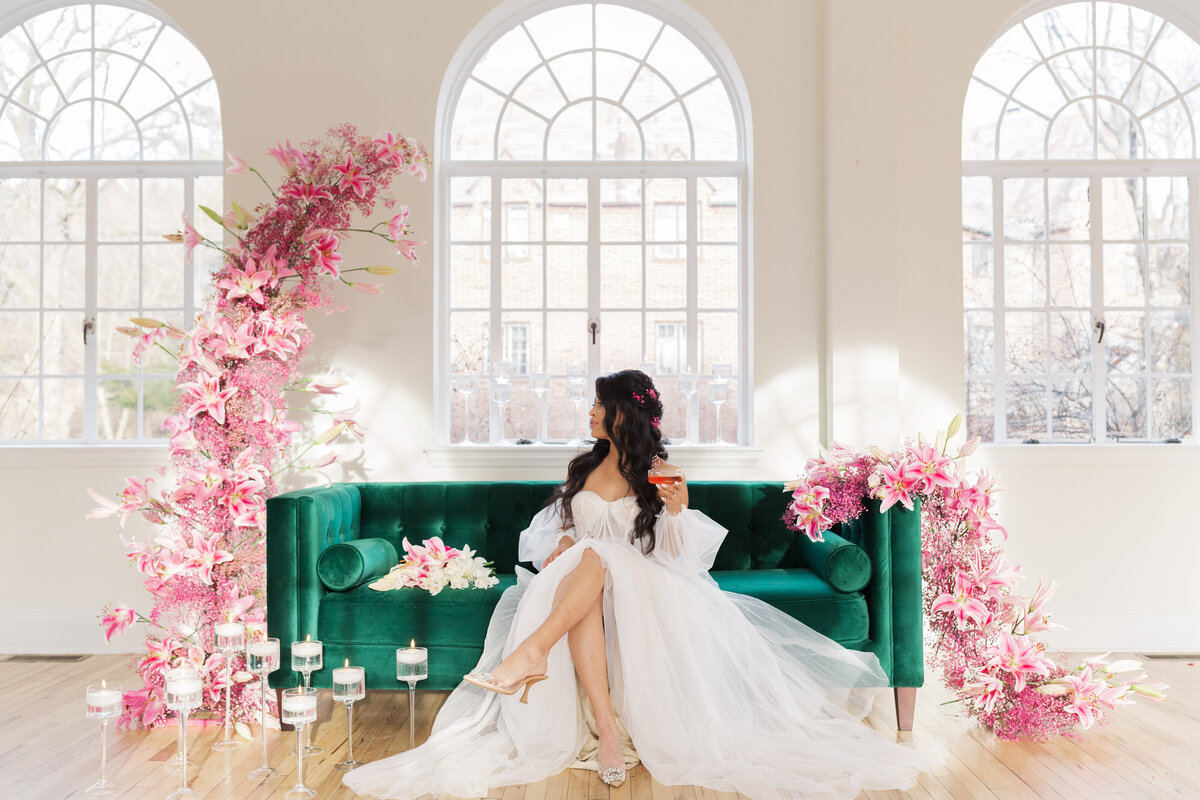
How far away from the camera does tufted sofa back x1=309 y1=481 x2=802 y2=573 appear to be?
380cm

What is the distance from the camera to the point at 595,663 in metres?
2.84

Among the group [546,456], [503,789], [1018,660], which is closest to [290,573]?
[503,789]

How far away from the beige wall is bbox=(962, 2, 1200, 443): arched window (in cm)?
28

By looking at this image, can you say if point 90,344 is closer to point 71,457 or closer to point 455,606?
point 71,457

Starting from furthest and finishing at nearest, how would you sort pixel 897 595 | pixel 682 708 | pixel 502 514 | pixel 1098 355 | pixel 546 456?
1. pixel 1098 355
2. pixel 546 456
3. pixel 502 514
4. pixel 897 595
5. pixel 682 708

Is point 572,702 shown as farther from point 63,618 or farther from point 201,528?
point 63,618

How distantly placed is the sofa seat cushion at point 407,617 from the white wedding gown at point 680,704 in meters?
0.12

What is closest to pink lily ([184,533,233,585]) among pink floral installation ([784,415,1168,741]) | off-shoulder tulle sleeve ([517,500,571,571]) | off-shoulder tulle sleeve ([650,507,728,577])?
off-shoulder tulle sleeve ([517,500,571,571])

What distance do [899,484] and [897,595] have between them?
39 cm

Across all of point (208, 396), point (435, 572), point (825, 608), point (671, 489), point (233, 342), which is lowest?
point (825, 608)

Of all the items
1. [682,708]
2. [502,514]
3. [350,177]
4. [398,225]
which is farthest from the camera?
[502,514]

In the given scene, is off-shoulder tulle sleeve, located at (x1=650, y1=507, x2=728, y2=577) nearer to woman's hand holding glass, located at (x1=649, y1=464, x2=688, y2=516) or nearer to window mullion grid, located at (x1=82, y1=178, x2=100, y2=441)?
woman's hand holding glass, located at (x1=649, y1=464, x2=688, y2=516)

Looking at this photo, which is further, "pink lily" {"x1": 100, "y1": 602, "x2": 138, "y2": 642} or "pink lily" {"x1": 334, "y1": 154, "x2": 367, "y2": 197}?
"pink lily" {"x1": 334, "y1": 154, "x2": 367, "y2": 197}

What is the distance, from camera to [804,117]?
4.27m
